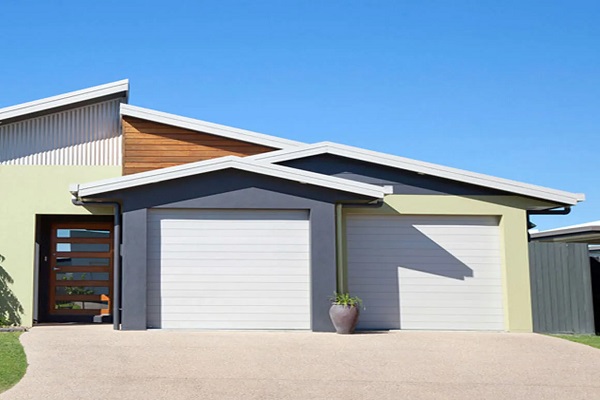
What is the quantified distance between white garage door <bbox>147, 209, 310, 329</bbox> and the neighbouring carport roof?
358 inches

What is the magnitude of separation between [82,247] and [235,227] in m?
4.18

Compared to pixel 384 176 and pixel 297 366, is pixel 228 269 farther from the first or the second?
pixel 297 366

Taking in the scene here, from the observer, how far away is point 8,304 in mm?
15047

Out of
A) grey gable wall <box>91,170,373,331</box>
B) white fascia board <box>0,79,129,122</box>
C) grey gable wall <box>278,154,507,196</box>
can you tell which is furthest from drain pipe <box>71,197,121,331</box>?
grey gable wall <box>278,154,507,196</box>

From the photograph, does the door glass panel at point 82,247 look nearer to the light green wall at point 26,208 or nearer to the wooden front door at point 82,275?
the wooden front door at point 82,275

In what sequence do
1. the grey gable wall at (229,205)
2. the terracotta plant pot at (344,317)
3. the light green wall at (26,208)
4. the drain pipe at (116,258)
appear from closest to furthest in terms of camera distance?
the terracotta plant pot at (344,317) → the grey gable wall at (229,205) → the drain pipe at (116,258) → the light green wall at (26,208)

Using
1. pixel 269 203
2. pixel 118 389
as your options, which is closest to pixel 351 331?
pixel 269 203

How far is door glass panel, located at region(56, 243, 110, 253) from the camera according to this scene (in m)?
16.2

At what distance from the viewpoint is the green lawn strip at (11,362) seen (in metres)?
8.72

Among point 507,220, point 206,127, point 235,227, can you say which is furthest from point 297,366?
point 206,127

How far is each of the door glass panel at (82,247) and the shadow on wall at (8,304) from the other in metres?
1.38

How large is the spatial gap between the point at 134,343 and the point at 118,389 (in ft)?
10.7

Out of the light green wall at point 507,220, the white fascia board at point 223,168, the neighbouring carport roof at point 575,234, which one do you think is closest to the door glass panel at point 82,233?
the white fascia board at point 223,168

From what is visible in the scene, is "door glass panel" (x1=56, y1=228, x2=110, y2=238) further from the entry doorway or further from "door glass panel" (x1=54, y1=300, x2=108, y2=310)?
"door glass panel" (x1=54, y1=300, x2=108, y2=310)
